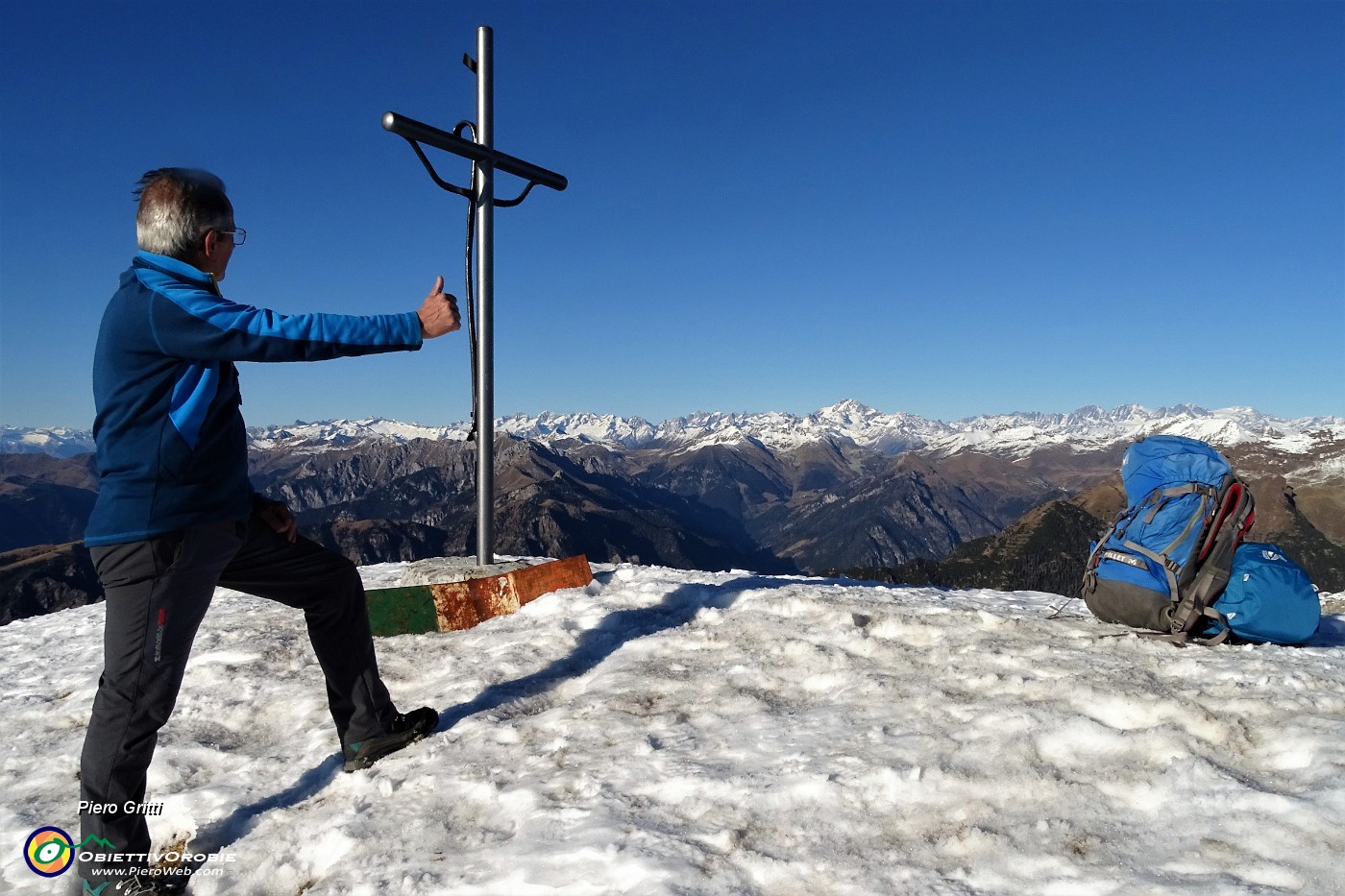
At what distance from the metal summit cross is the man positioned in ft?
14.1

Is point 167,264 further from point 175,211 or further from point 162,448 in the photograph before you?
point 162,448

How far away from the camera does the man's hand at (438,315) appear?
4.37m

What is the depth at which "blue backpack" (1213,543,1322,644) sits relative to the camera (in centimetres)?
661

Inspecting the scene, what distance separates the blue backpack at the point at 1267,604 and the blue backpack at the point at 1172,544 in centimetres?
14

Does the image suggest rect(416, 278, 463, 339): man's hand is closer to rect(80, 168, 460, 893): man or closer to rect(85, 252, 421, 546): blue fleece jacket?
rect(80, 168, 460, 893): man

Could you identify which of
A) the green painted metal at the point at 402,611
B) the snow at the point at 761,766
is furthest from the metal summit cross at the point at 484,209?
the snow at the point at 761,766

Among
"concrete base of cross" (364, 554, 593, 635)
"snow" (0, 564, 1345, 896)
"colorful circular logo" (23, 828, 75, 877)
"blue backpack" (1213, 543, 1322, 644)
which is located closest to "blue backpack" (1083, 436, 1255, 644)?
"blue backpack" (1213, 543, 1322, 644)

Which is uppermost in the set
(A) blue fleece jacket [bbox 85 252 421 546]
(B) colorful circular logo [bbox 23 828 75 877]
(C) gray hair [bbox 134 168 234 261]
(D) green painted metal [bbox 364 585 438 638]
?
(C) gray hair [bbox 134 168 234 261]

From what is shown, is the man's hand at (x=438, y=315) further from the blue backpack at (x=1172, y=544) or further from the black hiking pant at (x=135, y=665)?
the blue backpack at (x=1172, y=544)

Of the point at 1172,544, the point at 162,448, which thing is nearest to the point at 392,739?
the point at 162,448

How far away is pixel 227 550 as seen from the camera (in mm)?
4367

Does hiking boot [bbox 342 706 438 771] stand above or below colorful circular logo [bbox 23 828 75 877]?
above

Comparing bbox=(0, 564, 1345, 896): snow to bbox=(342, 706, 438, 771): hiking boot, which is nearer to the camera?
bbox=(0, 564, 1345, 896): snow

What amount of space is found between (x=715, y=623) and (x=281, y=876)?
4.60 m
